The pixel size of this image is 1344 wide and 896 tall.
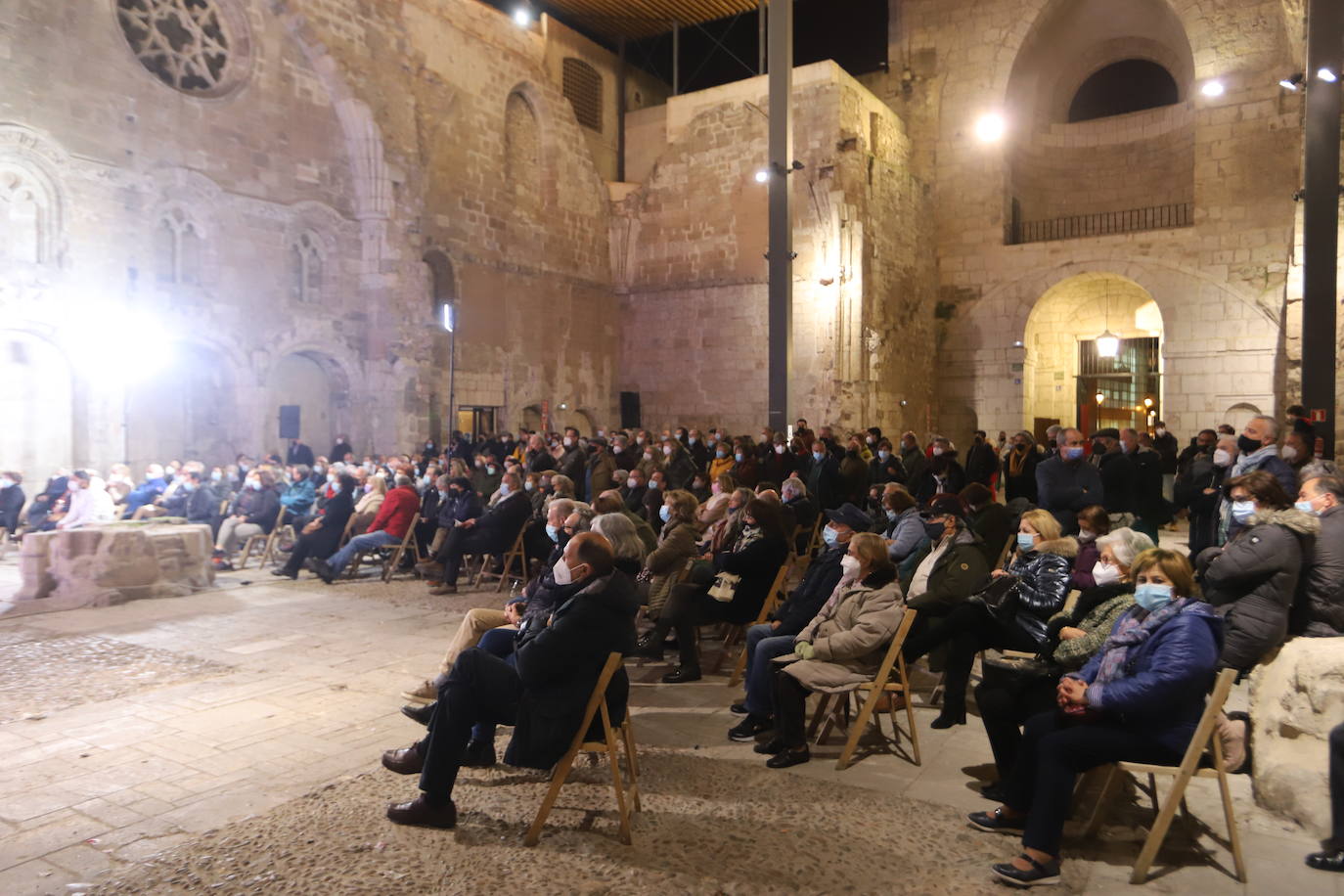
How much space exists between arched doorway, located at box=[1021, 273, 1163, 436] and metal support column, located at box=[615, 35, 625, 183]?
10994 mm

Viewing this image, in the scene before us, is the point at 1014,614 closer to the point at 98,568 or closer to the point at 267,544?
the point at 98,568

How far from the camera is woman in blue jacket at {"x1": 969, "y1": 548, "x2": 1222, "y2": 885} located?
308 centimetres

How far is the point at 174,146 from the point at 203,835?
13.6 metres

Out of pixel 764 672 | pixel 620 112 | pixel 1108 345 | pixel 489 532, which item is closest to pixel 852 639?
pixel 764 672

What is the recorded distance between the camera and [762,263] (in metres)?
19.2

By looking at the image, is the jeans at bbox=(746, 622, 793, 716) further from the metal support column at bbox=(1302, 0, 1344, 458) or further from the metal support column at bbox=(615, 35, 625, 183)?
the metal support column at bbox=(615, 35, 625, 183)

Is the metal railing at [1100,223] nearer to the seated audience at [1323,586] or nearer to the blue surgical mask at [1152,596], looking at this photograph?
the seated audience at [1323,586]

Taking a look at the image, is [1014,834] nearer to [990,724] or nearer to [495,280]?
[990,724]

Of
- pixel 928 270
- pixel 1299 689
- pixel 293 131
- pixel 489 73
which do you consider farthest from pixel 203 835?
pixel 928 270

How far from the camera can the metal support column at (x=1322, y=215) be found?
8391 millimetres

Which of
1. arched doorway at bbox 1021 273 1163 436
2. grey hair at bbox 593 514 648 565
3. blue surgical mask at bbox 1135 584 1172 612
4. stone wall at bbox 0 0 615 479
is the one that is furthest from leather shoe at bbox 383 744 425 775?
arched doorway at bbox 1021 273 1163 436

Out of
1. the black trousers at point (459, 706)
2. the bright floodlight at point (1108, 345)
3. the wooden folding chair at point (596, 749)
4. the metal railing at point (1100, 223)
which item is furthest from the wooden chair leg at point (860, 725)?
the bright floodlight at point (1108, 345)

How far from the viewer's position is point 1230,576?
386cm

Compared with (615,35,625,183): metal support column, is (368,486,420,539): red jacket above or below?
below
